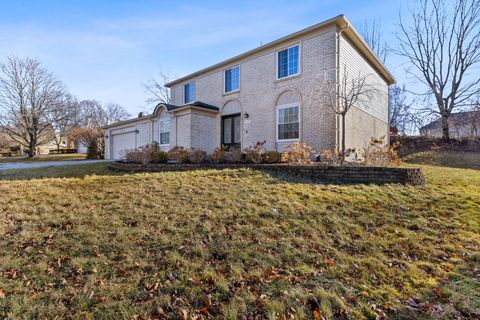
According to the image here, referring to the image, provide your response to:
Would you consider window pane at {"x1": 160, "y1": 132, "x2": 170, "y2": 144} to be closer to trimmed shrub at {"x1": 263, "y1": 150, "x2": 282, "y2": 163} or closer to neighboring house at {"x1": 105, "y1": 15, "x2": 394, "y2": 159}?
neighboring house at {"x1": 105, "y1": 15, "x2": 394, "y2": 159}

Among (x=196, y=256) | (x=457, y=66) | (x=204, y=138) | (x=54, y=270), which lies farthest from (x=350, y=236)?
(x=457, y=66)

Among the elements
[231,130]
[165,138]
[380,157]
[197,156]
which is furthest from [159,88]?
[380,157]

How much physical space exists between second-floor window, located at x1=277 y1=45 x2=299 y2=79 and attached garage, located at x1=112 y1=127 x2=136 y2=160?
1235 cm

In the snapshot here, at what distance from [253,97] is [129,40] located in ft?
21.6

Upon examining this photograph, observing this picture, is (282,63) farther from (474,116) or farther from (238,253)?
(474,116)

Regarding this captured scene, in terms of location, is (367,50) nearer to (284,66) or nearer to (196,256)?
(284,66)

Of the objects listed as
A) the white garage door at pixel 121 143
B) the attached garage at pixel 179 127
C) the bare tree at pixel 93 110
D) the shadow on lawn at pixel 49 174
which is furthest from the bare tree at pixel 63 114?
the shadow on lawn at pixel 49 174

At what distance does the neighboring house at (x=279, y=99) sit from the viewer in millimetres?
10977

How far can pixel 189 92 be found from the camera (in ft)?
57.7

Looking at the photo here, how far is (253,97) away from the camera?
13.5 metres

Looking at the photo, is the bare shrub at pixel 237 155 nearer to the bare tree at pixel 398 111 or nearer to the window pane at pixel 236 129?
the window pane at pixel 236 129

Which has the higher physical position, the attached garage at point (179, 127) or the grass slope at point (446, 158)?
the attached garage at point (179, 127)

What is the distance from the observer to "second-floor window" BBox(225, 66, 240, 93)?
47.4ft

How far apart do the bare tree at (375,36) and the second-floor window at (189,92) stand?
2286 centimetres
